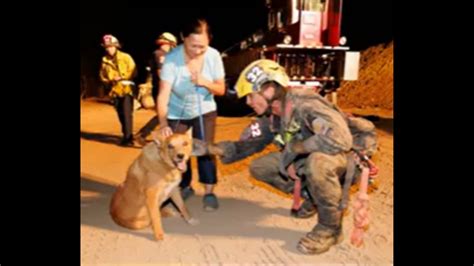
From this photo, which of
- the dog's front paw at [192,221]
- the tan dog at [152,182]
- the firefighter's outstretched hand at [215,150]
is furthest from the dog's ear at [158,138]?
the dog's front paw at [192,221]

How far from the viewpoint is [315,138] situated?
3.62m

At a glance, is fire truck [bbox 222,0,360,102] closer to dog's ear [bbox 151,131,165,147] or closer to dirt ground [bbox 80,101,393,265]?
dirt ground [bbox 80,101,393,265]

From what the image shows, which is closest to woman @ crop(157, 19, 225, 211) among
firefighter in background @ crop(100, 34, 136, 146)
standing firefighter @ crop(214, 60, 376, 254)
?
standing firefighter @ crop(214, 60, 376, 254)

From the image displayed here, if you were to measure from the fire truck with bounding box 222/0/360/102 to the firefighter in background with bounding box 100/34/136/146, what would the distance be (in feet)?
10.2

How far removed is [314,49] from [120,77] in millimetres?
4220

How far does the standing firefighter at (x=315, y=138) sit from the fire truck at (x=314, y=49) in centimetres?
554

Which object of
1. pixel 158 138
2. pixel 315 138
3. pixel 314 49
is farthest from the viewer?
pixel 314 49

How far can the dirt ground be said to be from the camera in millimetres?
3672

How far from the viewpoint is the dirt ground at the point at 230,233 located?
3.67 m

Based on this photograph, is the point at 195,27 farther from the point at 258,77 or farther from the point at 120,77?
the point at 120,77

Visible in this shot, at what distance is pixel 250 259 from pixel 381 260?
42.2 inches

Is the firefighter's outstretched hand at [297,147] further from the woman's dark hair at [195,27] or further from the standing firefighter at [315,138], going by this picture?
the woman's dark hair at [195,27]

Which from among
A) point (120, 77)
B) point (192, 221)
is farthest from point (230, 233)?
point (120, 77)

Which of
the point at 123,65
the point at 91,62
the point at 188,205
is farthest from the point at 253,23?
the point at 188,205
